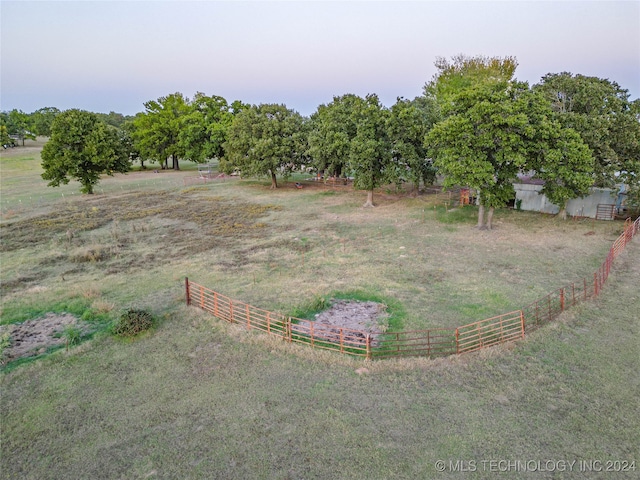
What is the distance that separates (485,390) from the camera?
1194 cm

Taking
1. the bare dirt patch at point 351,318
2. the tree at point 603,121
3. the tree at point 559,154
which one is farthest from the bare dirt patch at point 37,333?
the tree at point 603,121

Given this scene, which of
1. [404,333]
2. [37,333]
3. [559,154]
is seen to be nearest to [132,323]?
[37,333]

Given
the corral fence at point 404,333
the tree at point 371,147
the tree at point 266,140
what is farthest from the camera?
the tree at point 266,140

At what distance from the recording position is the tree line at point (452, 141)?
87.0ft

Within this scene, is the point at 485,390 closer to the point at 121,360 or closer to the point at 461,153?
the point at 121,360

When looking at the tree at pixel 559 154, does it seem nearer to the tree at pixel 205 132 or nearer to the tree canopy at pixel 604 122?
the tree canopy at pixel 604 122

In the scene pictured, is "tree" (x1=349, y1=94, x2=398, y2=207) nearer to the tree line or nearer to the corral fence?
the tree line

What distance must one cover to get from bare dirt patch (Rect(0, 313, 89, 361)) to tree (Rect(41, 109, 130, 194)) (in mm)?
32562

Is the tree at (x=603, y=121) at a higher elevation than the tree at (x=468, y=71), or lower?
lower

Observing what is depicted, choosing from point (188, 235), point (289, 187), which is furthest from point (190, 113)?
point (188, 235)

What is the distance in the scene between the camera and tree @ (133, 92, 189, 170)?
211ft

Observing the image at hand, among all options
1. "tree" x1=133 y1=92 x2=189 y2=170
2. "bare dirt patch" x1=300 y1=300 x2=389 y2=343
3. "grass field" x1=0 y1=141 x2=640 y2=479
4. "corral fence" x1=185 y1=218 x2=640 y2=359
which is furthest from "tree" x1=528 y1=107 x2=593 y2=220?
"tree" x1=133 y1=92 x2=189 y2=170

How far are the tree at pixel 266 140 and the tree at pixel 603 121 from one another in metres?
26.8

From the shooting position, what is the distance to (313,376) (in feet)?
42.4
